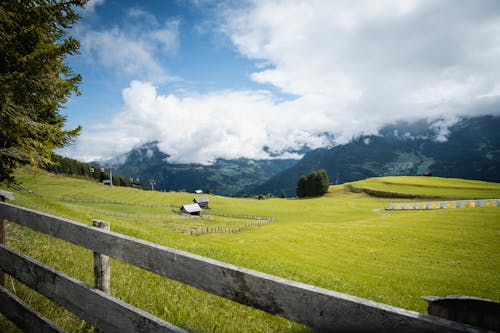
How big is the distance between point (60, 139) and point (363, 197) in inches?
5131

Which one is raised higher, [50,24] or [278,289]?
[50,24]

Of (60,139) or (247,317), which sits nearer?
(247,317)

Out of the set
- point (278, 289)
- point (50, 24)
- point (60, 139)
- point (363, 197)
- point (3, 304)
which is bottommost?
point (363, 197)

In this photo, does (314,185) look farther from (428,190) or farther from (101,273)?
(101,273)

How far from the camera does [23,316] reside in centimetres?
456

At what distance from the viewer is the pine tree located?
13.6m

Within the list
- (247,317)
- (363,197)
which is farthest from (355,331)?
(363,197)

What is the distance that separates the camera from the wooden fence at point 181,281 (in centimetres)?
196

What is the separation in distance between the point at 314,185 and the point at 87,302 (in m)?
144

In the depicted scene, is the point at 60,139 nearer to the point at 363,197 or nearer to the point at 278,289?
the point at 278,289

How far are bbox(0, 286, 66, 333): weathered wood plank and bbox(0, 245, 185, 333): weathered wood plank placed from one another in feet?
1.20

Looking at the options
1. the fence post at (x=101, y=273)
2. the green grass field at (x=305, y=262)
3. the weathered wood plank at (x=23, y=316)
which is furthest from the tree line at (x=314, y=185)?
the fence post at (x=101, y=273)

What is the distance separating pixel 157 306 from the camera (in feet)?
21.4

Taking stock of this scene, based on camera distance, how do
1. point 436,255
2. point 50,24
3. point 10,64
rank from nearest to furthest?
point 10,64 → point 50,24 → point 436,255
